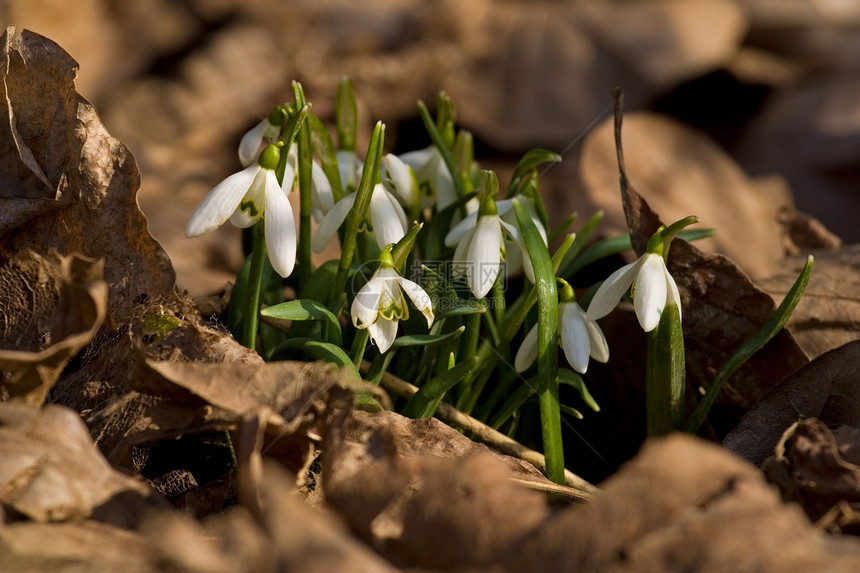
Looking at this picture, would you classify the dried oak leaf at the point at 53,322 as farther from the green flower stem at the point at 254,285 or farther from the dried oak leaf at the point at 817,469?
the dried oak leaf at the point at 817,469

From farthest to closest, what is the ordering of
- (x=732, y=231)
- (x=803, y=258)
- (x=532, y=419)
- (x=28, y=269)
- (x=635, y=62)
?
(x=635, y=62)
(x=732, y=231)
(x=803, y=258)
(x=532, y=419)
(x=28, y=269)

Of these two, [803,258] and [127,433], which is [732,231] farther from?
[127,433]

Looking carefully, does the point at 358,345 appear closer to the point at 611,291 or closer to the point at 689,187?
the point at 611,291

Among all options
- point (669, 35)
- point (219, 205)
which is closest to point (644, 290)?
point (219, 205)

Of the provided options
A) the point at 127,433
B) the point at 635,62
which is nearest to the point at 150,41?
the point at 635,62

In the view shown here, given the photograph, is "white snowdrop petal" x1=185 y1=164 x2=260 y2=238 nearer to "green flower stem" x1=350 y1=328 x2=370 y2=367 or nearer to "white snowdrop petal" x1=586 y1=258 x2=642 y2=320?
"green flower stem" x1=350 y1=328 x2=370 y2=367

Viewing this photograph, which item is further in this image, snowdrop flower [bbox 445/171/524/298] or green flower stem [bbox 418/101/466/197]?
green flower stem [bbox 418/101/466/197]

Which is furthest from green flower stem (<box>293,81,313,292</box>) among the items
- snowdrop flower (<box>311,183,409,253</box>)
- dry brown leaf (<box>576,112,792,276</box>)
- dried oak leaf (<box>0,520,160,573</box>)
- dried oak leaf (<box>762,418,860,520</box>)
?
dry brown leaf (<box>576,112,792,276</box>)
